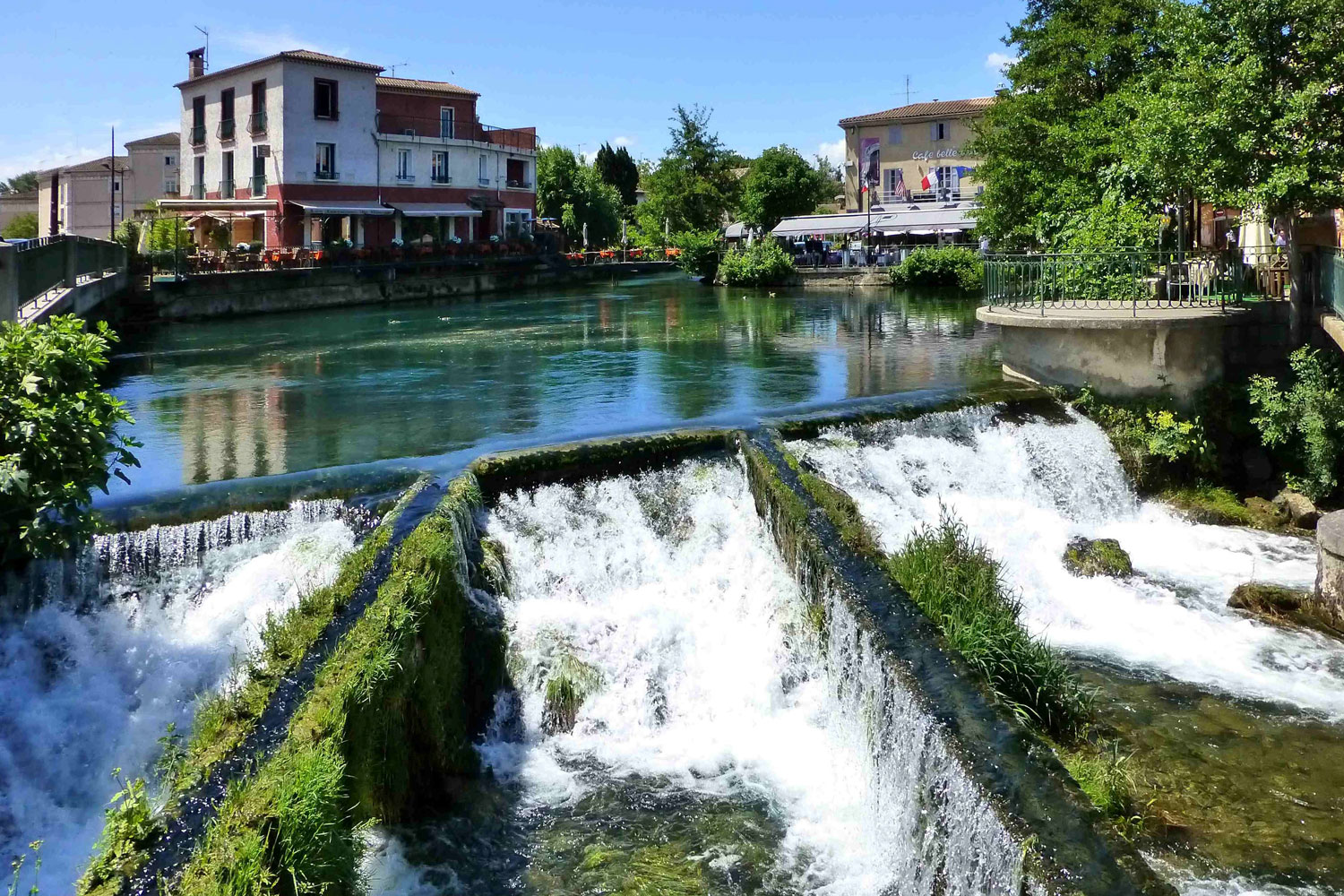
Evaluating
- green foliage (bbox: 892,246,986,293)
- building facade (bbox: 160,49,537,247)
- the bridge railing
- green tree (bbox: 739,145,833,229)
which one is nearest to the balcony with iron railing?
building facade (bbox: 160,49,537,247)

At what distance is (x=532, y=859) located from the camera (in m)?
8.23

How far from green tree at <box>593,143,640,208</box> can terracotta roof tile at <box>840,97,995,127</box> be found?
33.6 metres

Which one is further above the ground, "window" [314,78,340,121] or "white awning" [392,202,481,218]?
"window" [314,78,340,121]

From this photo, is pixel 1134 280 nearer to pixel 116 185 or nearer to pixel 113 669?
pixel 113 669

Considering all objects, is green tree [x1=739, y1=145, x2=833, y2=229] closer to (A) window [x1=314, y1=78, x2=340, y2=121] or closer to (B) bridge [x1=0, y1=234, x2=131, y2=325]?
(A) window [x1=314, y1=78, x2=340, y2=121]

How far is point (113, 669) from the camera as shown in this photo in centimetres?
1012

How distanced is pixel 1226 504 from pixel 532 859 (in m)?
11.7

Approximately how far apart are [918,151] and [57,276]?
53971mm

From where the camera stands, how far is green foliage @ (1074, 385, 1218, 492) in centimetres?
1673

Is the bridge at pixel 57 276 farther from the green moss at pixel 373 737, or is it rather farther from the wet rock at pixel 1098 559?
the wet rock at pixel 1098 559

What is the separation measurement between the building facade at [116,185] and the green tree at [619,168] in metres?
36.7

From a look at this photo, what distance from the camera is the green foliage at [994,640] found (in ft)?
29.0

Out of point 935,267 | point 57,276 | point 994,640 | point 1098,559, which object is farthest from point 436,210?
point 994,640

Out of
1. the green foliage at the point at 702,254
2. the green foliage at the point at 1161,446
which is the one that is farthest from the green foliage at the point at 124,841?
the green foliage at the point at 702,254
